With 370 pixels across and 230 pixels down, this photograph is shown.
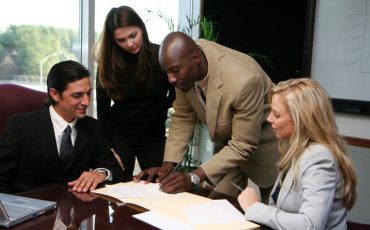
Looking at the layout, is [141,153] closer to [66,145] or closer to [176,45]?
[66,145]

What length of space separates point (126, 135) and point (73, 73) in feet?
1.90

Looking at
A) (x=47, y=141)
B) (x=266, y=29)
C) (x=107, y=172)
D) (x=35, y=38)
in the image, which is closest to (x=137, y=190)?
(x=107, y=172)

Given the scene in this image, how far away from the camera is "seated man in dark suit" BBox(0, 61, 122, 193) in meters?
1.72

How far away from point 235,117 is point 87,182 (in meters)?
0.68

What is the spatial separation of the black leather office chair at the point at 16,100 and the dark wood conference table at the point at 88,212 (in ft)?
2.01

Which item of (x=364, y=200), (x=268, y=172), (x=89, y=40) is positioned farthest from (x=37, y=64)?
(x=364, y=200)

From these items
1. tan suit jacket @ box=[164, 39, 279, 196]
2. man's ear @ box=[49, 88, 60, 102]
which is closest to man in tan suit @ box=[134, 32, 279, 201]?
tan suit jacket @ box=[164, 39, 279, 196]

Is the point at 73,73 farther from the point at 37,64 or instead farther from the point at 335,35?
the point at 335,35

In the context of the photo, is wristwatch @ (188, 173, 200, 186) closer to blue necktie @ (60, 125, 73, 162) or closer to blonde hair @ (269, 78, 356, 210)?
blonde hair @ (269, 78, 356, 210)

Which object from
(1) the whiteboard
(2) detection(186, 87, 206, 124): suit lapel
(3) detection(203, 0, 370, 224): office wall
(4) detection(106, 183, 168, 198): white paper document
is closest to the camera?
(4) detection(106, 183, 168, 198): white paper document

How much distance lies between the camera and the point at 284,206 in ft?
4.35

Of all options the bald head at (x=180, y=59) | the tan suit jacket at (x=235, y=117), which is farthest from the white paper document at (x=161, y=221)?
the bald head at (x=180, y=59)

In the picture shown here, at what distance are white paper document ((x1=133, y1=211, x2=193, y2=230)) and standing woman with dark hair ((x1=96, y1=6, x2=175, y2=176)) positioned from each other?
39.5 inches

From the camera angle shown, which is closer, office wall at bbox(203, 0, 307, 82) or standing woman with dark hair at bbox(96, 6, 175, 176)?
standing woman with dark hair at bbox(96, 6, 175, 176)
